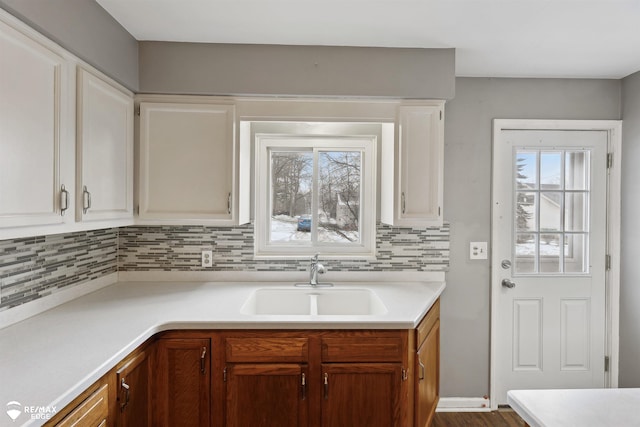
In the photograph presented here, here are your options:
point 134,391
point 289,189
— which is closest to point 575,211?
point 289,189

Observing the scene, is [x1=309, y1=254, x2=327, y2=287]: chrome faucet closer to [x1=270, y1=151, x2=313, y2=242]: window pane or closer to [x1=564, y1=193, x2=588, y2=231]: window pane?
[x1=270, y1=151, x2=313, y2=242]: window pane

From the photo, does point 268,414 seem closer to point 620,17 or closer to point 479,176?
point 479,176

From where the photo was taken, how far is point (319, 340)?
179cm

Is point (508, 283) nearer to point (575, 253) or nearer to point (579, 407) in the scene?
point (575, 253)

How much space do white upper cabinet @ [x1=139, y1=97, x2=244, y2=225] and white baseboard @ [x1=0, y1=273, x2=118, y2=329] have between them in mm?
481

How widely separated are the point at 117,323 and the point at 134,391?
28 centimetres

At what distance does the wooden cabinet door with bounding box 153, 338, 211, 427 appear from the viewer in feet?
5.79

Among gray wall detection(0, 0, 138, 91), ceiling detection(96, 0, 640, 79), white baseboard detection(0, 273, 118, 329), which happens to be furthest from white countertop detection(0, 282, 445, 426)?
ceiling detection(96, 0, 640, 79)

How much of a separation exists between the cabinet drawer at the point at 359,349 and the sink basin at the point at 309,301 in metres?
0.57

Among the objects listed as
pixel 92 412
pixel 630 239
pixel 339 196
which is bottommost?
pixel 92 412

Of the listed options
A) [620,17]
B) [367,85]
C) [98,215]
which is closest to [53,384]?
[98,215]

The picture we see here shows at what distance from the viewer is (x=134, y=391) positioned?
1.59m

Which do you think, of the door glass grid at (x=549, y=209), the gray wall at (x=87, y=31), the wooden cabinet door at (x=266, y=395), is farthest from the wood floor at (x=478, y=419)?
the gray wall at (x=87, y=31)

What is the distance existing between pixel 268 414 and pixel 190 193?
1218 mm
